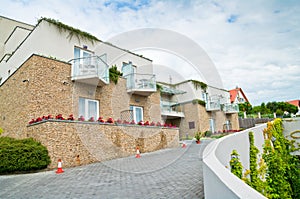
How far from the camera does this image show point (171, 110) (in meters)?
23.2

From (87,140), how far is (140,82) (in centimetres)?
814

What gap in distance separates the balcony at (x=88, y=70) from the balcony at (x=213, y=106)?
1697cm

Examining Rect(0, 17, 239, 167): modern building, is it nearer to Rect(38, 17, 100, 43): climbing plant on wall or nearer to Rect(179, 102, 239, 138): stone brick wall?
Rect(38, 17, 100, 43): climbing plant on wall

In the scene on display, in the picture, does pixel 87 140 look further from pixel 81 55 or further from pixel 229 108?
pixel 229 108

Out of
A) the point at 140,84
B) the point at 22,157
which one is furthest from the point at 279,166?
the point at 22,157

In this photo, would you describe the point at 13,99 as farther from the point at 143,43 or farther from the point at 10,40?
the point at 143,43

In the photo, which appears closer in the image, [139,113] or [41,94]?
[41,94]

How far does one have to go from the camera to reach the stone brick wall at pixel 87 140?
8.40 m

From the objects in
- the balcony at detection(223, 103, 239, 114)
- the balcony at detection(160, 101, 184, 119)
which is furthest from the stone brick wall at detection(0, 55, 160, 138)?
the balcony at detection(223, 103, 239, 114)

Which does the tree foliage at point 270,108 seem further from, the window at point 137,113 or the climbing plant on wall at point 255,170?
the climbing plant on wall at point 255,170

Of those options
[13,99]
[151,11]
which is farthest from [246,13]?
[13,99]

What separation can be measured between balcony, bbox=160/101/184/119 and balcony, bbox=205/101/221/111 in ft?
12.3

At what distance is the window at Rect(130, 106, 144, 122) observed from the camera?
52.9ft

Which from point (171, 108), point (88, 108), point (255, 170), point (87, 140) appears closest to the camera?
point (255, 170)
